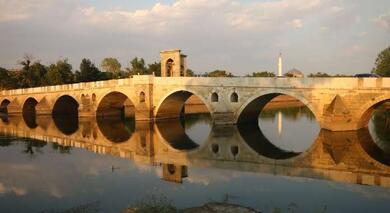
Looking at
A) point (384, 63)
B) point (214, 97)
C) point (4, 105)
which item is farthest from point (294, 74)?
point (4, 105)

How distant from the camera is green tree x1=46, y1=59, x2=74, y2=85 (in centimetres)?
5103

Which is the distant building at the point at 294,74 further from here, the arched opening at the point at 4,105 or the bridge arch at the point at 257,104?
the arched opening at the point at 4,105

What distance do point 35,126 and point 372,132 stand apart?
80.9 feet

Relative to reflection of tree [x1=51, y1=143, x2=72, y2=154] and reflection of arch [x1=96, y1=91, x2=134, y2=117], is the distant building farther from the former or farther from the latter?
reflection of tree [x1=51, y1=143, x2=72, y2=154]

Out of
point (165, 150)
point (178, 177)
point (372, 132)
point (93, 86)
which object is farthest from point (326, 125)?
point (93, 86)

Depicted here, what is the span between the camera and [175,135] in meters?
22.7

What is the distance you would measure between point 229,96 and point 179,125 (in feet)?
17.2

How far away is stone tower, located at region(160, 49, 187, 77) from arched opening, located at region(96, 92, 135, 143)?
197 inches

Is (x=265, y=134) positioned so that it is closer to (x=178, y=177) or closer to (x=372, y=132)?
(x=372, y=132)

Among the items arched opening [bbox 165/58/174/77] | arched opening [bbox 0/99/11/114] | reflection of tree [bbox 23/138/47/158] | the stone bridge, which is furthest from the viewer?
arched opening [bbox 0/99/11/114]

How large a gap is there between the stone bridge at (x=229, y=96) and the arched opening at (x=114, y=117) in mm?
114

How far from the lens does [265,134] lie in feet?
73.2

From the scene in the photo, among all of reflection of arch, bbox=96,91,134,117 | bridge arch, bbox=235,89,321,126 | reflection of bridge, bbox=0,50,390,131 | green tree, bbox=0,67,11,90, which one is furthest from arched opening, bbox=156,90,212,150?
green tree, bbox=0,67,11,90

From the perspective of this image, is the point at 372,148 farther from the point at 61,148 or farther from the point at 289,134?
the point at 61,148
